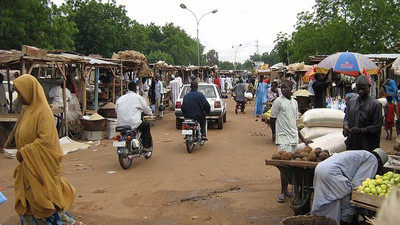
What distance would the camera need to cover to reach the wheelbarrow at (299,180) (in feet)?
17.4

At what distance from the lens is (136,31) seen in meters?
47.2

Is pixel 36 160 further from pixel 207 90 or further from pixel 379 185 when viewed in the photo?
pixel 207 90

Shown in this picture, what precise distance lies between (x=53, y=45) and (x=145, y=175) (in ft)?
77.8

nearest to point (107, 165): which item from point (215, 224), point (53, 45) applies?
point (215, 224)

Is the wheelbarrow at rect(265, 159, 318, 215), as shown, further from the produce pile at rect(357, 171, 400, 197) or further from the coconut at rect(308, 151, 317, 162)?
the produce pile at rect(357, 171, 400, 197)

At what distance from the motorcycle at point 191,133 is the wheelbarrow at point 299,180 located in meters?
5.01

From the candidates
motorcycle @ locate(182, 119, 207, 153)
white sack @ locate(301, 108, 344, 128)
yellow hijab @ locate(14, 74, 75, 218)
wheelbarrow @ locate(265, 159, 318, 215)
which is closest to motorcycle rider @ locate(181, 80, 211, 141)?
motorcycle @ locate(182, 119, 207, 153)

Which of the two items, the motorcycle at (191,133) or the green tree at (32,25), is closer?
the motorcycle at (191,133)

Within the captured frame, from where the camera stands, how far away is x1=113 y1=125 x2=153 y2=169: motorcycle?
8.63 m

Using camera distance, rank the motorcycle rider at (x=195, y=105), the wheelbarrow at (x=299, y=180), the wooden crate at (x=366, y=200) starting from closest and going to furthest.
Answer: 1. the wooden crate at (x=366, y=200)
2. the wheelbarrow at (x=299, y=180)
3. the motorcycle rider at (x=195, y=105)

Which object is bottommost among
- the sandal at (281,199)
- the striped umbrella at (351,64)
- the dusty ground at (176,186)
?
the dusty ground at (176,186)

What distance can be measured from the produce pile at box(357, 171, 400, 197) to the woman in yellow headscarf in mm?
3258

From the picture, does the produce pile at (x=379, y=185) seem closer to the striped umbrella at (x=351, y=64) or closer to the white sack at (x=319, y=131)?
the white sack at (x=319, y=131)

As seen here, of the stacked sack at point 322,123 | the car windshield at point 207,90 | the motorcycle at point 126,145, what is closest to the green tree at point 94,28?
the car windshield at point 207,90
